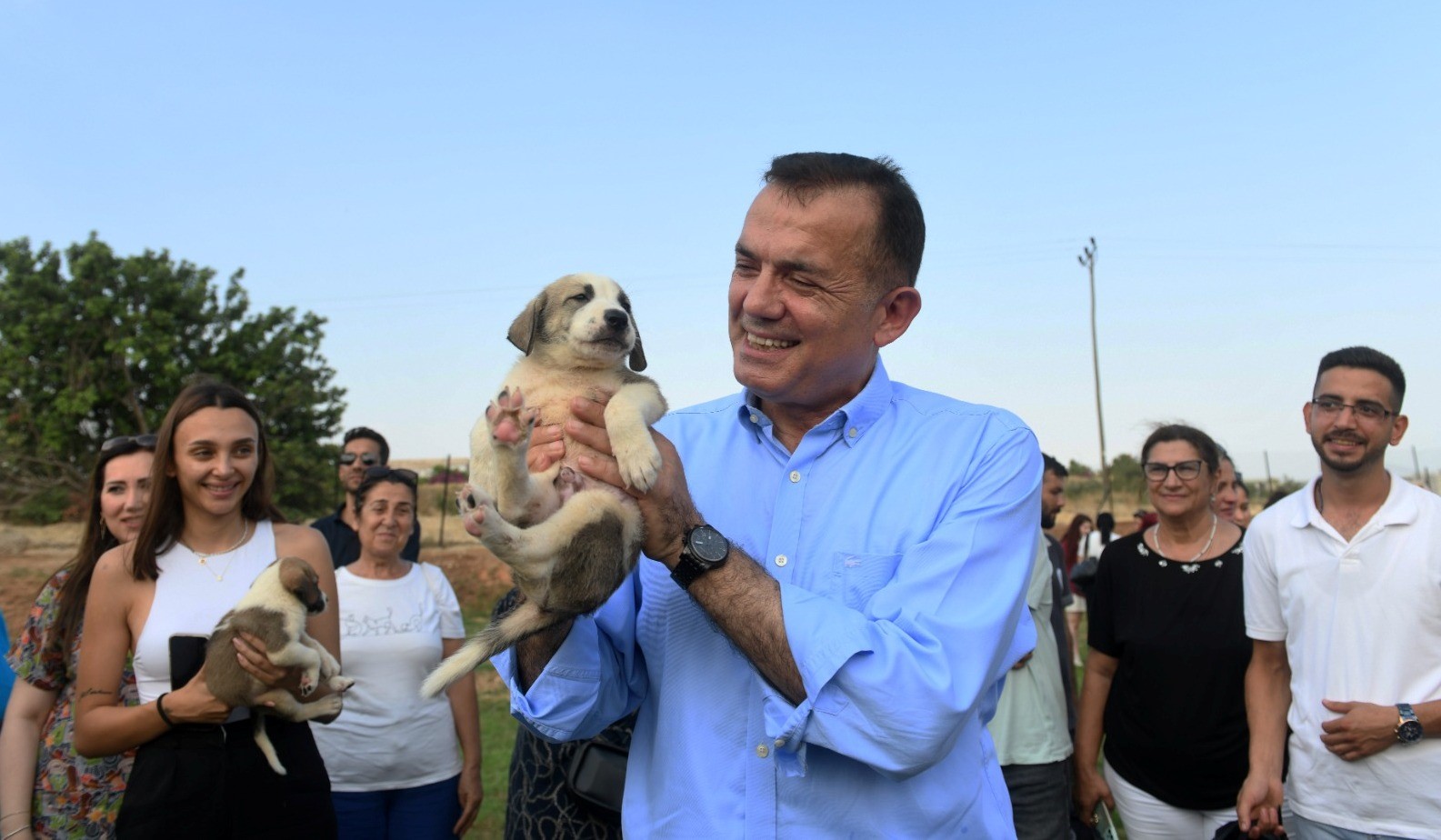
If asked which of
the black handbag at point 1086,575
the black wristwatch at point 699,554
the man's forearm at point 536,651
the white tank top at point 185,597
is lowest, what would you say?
the black handbag at point 1086,575

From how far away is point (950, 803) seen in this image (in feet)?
8.23

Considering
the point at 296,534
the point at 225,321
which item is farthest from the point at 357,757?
the point at 225,321

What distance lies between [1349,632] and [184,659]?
196 inches

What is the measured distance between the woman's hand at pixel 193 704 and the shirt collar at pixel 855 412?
8.56ft

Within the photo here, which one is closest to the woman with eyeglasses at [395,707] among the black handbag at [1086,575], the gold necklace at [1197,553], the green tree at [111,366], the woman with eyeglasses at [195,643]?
the woman with eyeglasses at [195,643]

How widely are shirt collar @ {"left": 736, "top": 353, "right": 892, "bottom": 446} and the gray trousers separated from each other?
365 centimetres

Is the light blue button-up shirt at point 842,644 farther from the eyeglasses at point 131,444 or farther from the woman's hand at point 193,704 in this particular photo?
the eyeglasses at point 131,444

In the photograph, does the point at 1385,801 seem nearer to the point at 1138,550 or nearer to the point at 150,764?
the point at 1138,550

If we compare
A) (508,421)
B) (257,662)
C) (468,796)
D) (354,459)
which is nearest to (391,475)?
(354,459)

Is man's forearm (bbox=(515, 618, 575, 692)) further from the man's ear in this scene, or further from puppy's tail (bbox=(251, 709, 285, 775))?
puppy's tail (bbox=(251, 709, 285, 775))

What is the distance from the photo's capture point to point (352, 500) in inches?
304

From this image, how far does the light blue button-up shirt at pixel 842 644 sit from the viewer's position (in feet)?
7.72

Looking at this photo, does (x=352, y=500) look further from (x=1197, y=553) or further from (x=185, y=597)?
(x=1197, y=553)

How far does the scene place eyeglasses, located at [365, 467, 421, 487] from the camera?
6.78 meters
